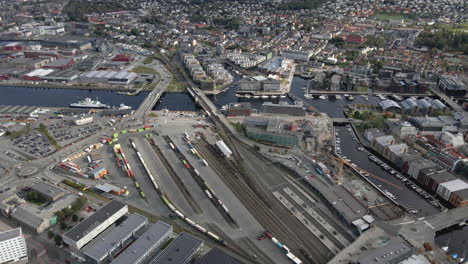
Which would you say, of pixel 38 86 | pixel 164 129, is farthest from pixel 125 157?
pixel 38 86

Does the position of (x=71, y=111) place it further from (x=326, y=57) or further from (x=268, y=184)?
(x=326, y=57)

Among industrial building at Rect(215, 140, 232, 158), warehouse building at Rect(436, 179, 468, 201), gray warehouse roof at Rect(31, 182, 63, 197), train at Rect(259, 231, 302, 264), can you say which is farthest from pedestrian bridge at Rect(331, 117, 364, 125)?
gray warehouse roof at Rect(31, 182, 63, 197)

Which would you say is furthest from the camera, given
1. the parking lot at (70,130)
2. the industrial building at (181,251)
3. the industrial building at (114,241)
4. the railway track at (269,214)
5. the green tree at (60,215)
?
the parking lot at (70,130)

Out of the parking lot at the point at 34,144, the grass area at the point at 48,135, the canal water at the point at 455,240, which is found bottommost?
the canal water at the point at 455,240

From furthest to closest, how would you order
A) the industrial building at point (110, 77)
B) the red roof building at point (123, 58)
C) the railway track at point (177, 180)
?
the red roof building at point (123, 58) < the industrial building at point (110, 77) < the railway track at point (177, 180)

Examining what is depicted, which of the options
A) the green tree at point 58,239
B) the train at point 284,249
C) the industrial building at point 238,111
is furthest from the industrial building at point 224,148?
the green tree at point 58,239

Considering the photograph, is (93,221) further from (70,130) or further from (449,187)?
(449,187)

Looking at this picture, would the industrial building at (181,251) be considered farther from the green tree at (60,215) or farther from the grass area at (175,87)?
the grass area at (175,87)
